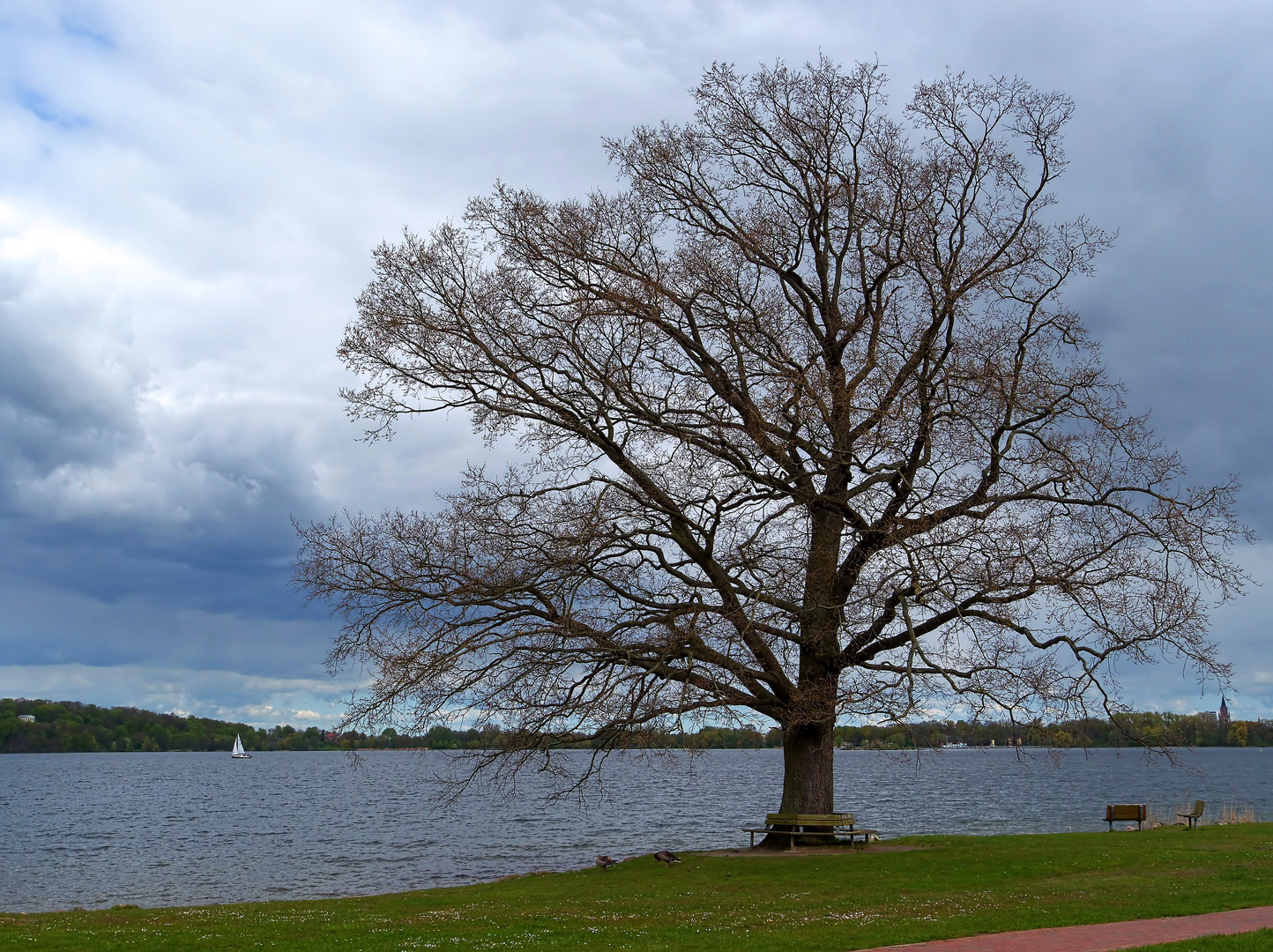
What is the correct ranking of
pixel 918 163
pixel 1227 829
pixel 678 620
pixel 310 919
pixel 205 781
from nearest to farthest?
pixel 310 919
pixel 678 620
pixel 918 163
pixel 1227 829
pixel 205 781

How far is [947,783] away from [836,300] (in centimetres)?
7317

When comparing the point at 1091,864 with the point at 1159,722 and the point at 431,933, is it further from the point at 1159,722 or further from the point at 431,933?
the point at 431,933

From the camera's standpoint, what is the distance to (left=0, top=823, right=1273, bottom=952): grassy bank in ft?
40.9

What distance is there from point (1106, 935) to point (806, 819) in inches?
404

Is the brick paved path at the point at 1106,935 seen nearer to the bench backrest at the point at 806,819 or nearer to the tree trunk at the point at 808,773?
the bench backrest at the point at 806,819

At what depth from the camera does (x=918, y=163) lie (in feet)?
73.6

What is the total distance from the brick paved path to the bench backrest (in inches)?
365

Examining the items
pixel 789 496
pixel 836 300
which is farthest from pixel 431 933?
pixel 836 300

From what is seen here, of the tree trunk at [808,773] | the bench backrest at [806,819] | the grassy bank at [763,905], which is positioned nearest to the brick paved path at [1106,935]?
the grassy bank at [763,905]

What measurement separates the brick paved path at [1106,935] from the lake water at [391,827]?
7035 mm

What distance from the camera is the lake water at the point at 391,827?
98.5 feet

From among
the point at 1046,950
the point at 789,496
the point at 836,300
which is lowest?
the point at 1046,950

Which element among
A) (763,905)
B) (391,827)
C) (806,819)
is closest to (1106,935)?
(763,905)

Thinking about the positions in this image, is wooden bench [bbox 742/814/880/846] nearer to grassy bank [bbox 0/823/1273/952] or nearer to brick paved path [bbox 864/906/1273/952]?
grassy bank [bbox 0/823/1273/952]
